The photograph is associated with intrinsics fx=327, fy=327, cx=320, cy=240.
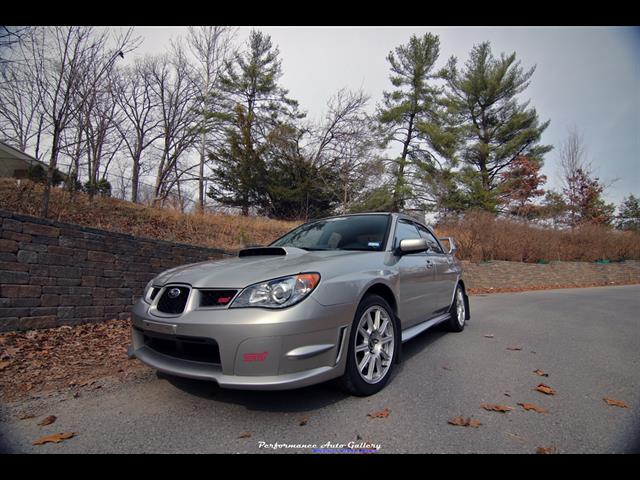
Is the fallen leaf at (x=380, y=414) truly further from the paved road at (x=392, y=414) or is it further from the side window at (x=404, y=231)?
the side window at (x=404, y=231)

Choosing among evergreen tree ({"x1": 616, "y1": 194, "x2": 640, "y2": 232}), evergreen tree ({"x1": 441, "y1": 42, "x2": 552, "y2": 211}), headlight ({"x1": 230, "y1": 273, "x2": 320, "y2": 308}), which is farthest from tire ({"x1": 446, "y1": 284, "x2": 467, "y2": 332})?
evergreen tree ({"x1": 616, "y1": 194, "x2": 640, "y2": 232})

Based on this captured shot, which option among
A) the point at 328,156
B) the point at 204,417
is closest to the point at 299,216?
the point at 328,156

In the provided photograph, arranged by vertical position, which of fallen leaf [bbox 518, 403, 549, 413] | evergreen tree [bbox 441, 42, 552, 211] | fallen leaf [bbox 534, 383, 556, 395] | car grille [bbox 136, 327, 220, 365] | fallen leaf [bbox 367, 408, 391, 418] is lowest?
fallen leaf [bbox 534, 383, 556, 395]

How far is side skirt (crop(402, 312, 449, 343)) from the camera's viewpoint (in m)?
3.35

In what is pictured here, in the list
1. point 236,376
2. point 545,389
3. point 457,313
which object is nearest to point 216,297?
point 236,376

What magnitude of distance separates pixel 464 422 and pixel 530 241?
649 inches

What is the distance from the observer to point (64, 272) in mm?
4551

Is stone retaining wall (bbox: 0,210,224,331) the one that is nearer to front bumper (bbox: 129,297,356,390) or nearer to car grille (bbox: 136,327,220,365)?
car grille (bbox: 136,327,220,365)

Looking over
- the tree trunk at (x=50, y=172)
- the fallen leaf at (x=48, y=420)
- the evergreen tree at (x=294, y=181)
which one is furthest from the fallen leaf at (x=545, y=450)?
the evergreen tree at (x=294, y=181)

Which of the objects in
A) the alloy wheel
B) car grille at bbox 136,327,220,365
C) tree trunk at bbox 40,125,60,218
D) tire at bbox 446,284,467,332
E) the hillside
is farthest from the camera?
the hillside

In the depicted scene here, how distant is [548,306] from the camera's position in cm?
792

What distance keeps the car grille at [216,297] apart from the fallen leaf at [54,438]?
1.12 m

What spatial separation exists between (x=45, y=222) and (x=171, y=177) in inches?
682

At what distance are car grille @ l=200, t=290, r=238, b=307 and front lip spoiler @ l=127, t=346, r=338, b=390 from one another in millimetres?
405
